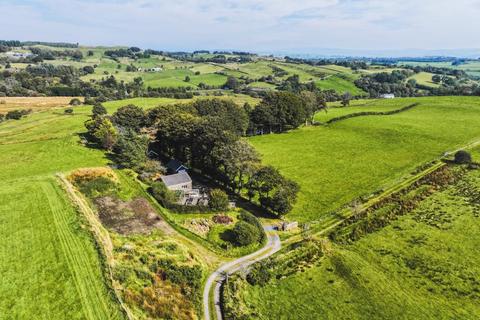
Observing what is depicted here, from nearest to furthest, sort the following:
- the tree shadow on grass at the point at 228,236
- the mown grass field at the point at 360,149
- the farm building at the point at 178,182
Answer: the tree shadow on grass at the point at 228,236, the farm building at the point at 178,182, the mown grass field at the point at 360,149

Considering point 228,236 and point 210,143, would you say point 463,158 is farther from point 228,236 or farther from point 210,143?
point 228,236

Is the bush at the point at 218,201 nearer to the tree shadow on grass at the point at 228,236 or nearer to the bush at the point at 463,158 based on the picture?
the tree shadow on grass at the point at 228,236

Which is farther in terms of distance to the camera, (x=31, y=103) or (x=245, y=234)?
Answer: (x=31, y=103)

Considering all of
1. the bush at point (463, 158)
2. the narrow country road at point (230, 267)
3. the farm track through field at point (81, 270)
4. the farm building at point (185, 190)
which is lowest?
the narrow country road at point (230, 267)

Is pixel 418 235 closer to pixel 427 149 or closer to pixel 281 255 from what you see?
pixel 281 255

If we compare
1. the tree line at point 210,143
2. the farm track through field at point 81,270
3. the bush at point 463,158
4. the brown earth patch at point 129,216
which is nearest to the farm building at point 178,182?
the brown earth patch at point 129,216

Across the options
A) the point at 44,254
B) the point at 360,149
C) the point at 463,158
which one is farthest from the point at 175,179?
the point at 463,158
